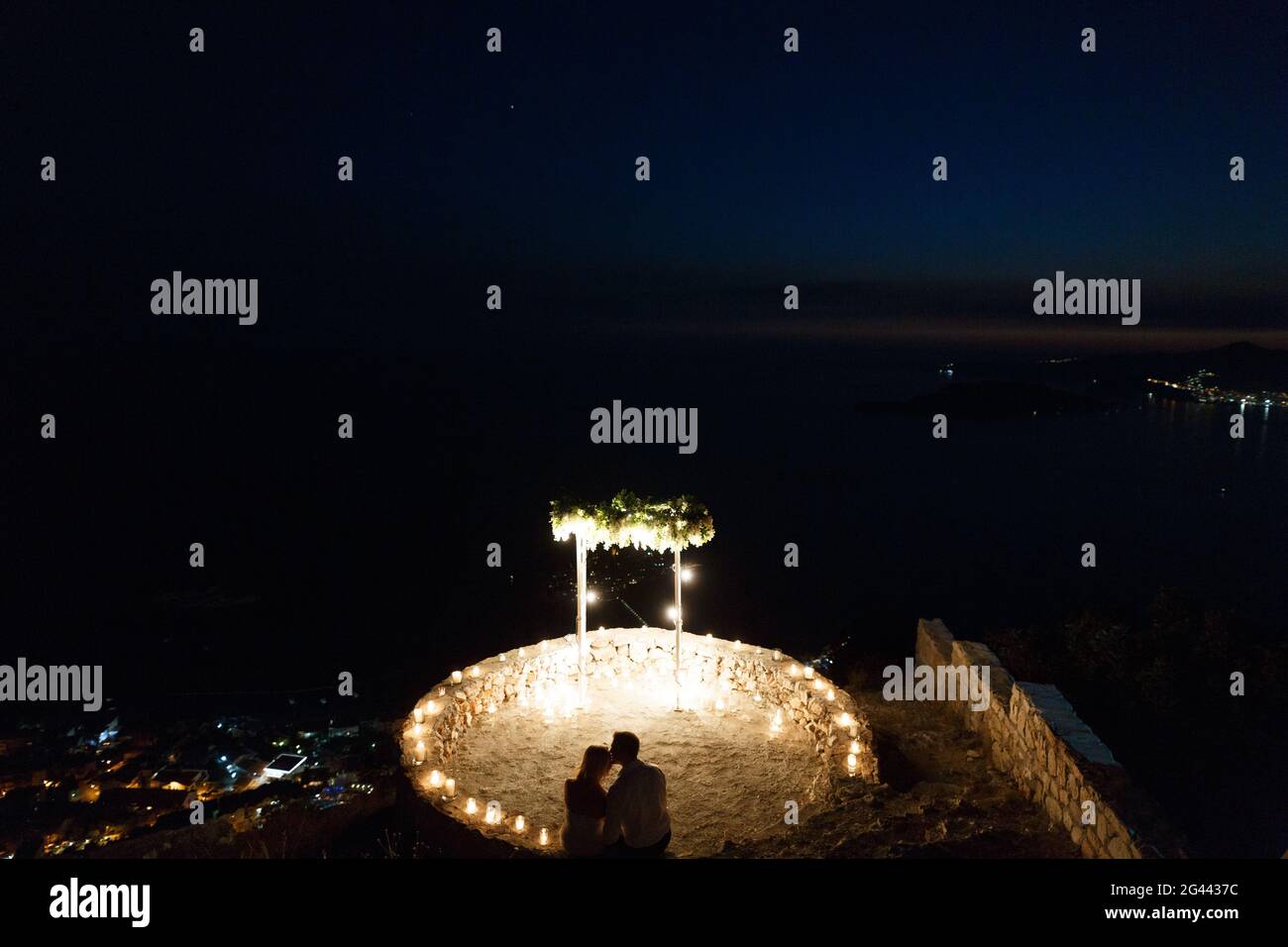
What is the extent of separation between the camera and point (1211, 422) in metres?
70.4

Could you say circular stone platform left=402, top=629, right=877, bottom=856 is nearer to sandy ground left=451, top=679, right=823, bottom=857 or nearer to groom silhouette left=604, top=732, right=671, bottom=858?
sandy ground left=451, top=679, right=823, bottom=857

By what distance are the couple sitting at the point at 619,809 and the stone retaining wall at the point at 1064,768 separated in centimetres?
330

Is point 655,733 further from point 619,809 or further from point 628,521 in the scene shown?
point 619,809

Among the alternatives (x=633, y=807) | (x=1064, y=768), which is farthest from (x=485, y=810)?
(x=1064, y=768)

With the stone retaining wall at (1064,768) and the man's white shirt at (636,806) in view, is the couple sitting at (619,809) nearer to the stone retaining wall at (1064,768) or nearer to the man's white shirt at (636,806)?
the man's white shirt at (636,806)

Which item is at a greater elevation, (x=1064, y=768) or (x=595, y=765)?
(x=595, y=765)

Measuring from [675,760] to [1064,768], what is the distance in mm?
4098

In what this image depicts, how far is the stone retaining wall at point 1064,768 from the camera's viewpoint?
5.62 meters

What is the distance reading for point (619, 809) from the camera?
16.3 feet

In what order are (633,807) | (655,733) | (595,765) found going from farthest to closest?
(655,733) < (595,765) < (633,807)

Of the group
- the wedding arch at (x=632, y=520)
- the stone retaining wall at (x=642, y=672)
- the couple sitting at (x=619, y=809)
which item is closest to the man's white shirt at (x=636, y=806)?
the couple sitting at (x=619, y=809)

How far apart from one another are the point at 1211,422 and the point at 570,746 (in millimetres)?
80775
